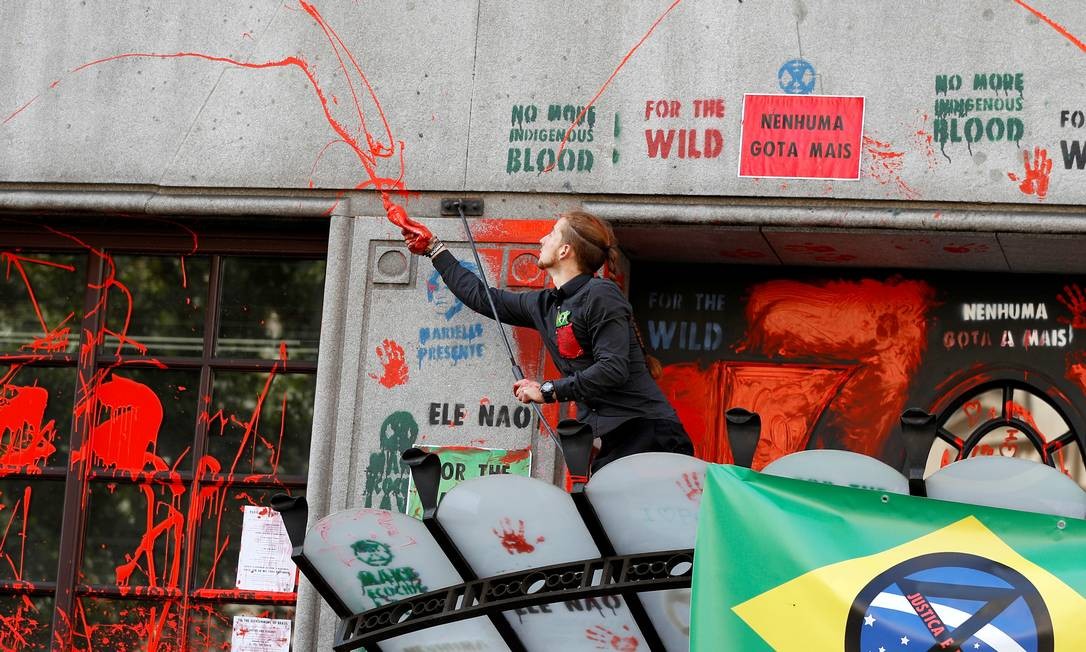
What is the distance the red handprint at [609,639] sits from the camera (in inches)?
177

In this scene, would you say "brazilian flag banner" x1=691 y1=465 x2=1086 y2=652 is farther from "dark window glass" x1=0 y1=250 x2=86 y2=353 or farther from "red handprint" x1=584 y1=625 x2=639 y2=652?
"dark window glass" x1=0 y1=250 x2=86 y2=353

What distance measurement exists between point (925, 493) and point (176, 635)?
356 centimetres

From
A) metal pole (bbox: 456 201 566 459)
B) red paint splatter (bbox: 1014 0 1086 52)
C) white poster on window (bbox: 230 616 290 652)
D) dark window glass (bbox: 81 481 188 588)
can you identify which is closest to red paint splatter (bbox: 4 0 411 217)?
metal pole (bbox: 456 201 566 459)

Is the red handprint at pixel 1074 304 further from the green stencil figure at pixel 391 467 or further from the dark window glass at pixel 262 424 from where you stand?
the dark window glass at pixel 262 424

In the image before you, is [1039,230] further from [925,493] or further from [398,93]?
[398,93]

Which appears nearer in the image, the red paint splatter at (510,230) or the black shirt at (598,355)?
the black shirt at (598,355)

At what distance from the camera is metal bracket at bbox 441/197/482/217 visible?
6.06 m

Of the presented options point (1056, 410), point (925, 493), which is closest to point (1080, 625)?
point (925, 493)

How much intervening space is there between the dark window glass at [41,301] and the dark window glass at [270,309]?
707mm

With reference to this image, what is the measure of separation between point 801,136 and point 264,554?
2.81m

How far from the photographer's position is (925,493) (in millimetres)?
4027

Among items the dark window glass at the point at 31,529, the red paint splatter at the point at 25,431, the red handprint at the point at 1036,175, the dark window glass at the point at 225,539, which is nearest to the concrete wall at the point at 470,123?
the red handprint at the point at 1036,175

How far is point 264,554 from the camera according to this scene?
20.7 ft

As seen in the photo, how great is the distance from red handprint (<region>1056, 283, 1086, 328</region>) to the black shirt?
182cm
